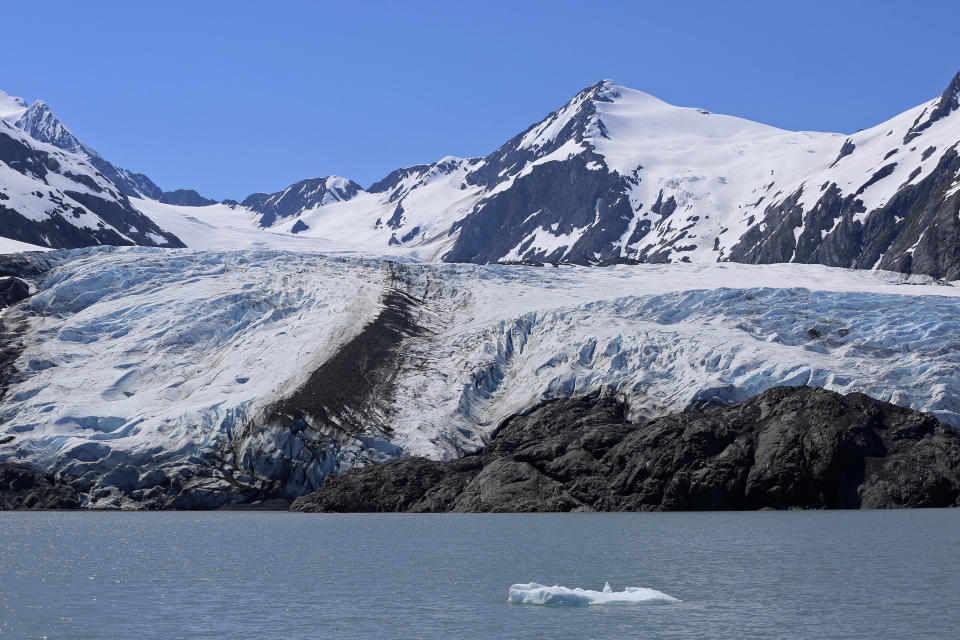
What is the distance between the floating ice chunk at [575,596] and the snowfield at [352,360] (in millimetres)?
45189

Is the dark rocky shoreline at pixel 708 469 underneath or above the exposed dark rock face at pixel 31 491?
above

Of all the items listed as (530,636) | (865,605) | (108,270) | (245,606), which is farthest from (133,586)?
(108,270)

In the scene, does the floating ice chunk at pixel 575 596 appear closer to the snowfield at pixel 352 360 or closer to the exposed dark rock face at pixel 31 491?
the snowfield at pixel 352 360

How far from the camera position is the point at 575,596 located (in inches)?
1058

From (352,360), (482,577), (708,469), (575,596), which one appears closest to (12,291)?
(352,360)

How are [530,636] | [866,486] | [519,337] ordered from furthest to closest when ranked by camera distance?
[519,337] < [866,486] < [530,636]

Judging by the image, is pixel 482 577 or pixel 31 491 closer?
pixel 482 577

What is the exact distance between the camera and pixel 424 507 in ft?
216

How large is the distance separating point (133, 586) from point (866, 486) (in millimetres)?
44717

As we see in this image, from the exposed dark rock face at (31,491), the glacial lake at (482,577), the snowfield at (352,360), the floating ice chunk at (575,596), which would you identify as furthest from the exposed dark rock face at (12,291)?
the floating ice chunk at (575,596)

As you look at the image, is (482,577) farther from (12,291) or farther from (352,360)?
(12,291)

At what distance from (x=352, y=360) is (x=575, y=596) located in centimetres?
5838

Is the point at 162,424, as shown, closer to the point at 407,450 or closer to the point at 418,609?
the point at 407,450

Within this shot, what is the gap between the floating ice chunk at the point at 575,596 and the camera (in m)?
26.9
